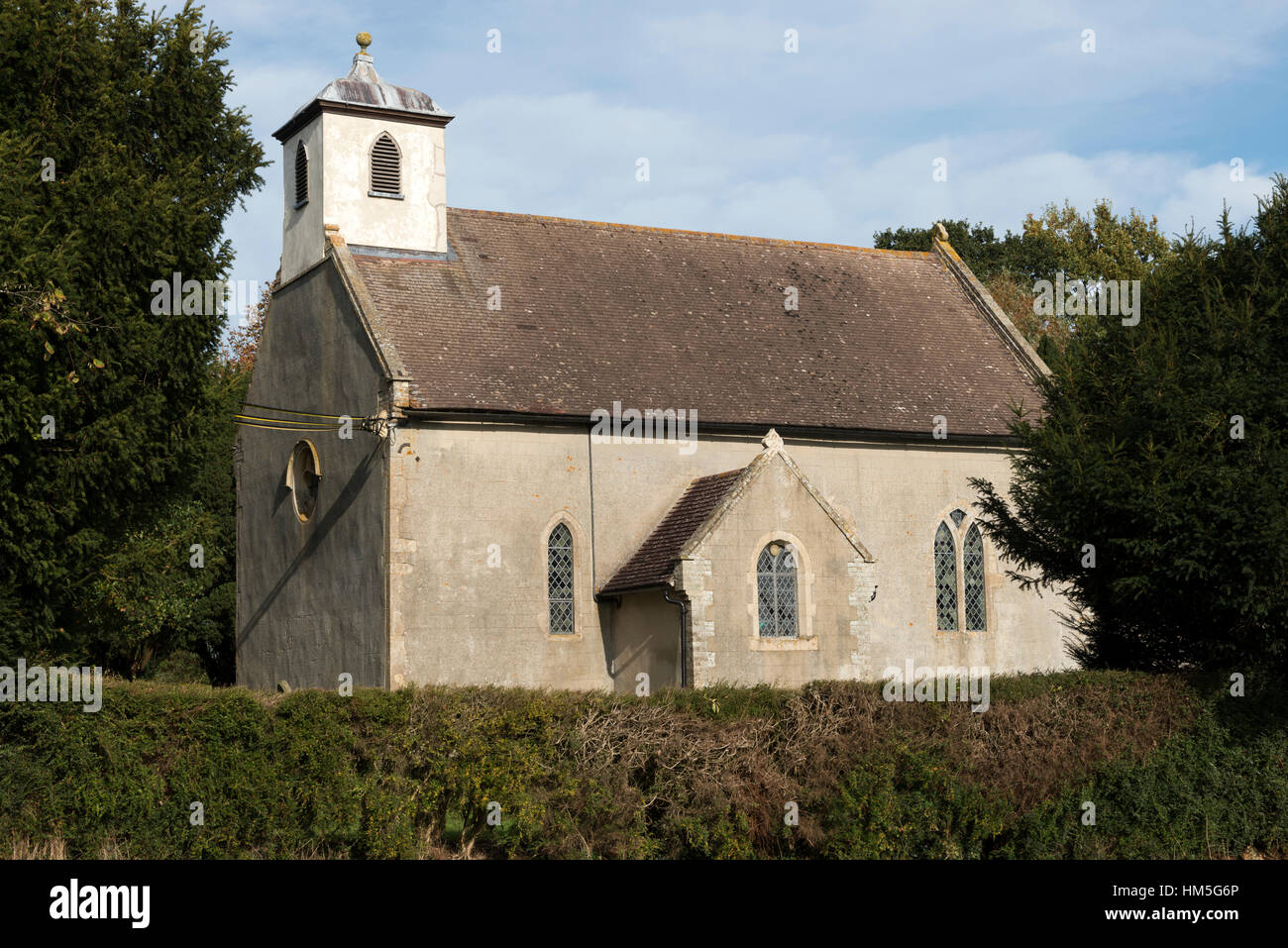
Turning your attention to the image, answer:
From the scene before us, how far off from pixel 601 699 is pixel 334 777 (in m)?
3.10

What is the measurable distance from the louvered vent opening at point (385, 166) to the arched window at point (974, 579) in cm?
1313

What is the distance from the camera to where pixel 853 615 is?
23250mm

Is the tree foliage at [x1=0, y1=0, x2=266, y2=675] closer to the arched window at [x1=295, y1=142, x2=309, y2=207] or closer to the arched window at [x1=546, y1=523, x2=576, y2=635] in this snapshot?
the arched window at [x1=295, y1=142, x2=309, y2=207]

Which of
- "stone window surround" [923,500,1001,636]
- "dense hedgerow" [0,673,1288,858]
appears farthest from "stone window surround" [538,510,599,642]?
"dense hedgerow" [0,673,1288,858]

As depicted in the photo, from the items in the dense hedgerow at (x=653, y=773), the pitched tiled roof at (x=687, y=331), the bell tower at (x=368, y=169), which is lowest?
the dense hedgerow at (x=653, y=773)

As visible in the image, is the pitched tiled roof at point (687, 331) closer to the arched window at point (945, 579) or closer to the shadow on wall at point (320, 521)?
the shadow on wall at point (320, 521)

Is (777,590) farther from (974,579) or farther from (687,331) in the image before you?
(687,331)

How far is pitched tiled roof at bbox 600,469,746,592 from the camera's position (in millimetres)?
23188

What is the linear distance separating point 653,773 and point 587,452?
972cm

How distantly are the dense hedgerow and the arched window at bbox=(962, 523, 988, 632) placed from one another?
9.89 m

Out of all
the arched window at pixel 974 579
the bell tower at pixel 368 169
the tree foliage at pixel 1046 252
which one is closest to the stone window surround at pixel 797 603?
the arched window at pixel 974 579

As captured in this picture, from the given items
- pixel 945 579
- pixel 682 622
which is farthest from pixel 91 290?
pixel 945 579

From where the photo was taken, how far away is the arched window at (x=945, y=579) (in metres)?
27.1

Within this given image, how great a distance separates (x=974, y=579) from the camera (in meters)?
27.7
